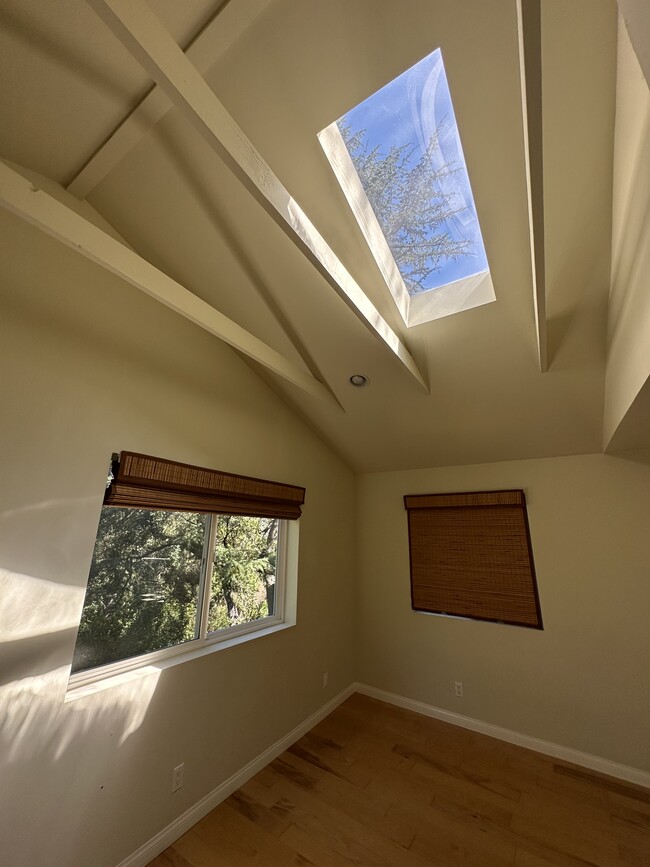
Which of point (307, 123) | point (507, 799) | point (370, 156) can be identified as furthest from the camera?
point (507, 799)

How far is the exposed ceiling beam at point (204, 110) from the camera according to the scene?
814 mm

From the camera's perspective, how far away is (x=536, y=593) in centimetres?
263

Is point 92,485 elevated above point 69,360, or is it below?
below

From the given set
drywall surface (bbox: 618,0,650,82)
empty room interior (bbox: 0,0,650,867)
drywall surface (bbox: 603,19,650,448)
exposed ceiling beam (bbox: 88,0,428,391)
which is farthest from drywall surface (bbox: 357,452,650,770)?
drywall surface (bbox: 618,0,650,82)

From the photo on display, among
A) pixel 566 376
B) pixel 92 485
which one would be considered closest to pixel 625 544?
pixel 566 376

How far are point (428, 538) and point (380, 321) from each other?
2084 mm

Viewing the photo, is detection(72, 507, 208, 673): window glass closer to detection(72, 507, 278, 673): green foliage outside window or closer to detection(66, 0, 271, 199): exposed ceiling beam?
detection(72, 507, 278, 673): green foliage outside window

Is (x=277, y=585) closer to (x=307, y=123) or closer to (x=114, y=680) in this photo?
(x=114, y=680)

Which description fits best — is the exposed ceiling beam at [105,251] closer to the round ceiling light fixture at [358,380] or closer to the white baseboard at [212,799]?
the round ceiling light fixture at [358,380]

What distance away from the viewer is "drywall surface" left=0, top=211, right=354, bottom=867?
138 centimetres

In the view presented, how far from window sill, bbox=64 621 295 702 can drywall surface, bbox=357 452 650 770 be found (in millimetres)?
1501

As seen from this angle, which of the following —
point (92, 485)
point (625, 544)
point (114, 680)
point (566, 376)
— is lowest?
point (114, 680)

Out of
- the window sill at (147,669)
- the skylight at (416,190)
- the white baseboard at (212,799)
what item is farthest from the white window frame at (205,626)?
the skylight at (416,190)

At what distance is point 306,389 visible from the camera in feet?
8.07
